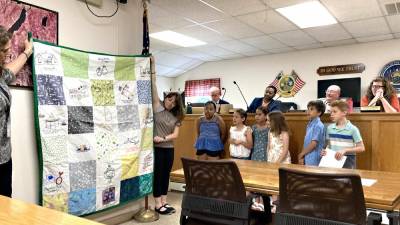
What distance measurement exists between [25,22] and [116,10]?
101cm

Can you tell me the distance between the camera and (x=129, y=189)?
321 centimetres

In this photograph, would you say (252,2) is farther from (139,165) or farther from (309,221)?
(309,221)

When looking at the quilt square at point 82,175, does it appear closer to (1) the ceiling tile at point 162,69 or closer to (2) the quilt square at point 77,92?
(2) the quilt square at point 77,92

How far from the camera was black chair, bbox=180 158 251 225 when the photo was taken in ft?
5.85

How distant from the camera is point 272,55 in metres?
7.83

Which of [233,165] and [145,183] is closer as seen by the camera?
[233,165]

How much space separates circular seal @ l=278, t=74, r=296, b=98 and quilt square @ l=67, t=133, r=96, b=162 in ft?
18.5

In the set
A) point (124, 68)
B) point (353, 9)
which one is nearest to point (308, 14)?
point (353, 9)

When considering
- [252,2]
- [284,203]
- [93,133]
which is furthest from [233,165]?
[252,2]

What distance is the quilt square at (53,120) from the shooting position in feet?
8.25

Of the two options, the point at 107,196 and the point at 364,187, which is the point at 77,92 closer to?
the point at 107,196

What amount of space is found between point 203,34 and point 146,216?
387 cm

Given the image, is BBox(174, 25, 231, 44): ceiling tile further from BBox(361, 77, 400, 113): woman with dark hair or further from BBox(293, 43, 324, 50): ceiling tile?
BBox(361, 77, 400, 113): woman with dark hair

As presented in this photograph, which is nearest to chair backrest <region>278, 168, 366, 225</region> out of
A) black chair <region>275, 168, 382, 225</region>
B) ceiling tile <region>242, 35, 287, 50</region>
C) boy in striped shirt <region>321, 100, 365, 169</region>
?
black chair <region>275, 168, 382, 225</region>
